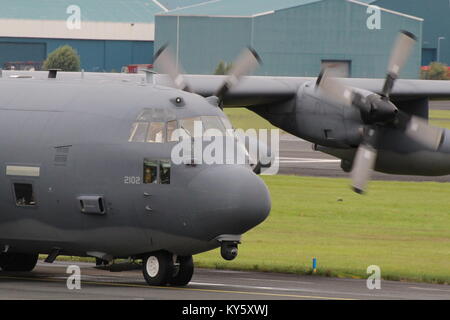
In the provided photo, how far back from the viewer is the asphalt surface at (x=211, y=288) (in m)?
19.2

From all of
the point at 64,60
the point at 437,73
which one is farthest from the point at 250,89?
the point at 437,73

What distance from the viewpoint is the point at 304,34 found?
105 metres

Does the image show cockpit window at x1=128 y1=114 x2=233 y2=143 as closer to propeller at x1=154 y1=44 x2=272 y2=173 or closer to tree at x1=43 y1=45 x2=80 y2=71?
propeller at x1=154 y1=44 x2=272 y2=173

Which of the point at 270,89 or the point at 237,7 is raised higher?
the point at 237,7

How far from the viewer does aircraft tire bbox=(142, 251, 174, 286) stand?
798 inches

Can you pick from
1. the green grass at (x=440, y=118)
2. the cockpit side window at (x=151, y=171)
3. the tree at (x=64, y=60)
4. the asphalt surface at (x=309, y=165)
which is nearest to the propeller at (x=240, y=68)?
the cockpit side window at (x=151, y=171)

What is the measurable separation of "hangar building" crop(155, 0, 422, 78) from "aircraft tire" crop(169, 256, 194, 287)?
83.1 metres

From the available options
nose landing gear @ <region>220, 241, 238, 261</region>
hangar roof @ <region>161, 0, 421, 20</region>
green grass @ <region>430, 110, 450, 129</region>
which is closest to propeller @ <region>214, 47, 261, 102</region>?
nose landing gear @ <region>220, 241, 238, 261</region>

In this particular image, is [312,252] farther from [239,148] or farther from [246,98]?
[239,148]

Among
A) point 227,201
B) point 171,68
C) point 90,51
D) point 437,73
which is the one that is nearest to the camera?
point 227,201

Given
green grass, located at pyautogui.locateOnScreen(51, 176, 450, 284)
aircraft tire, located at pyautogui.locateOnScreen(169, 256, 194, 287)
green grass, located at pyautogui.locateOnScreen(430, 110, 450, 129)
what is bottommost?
green grass, located at pyautogui.locateOnScreen(430, 110, 450, 129)

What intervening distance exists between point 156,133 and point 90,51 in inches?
3254

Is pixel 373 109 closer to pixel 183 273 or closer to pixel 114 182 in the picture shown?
pixel 183 273
